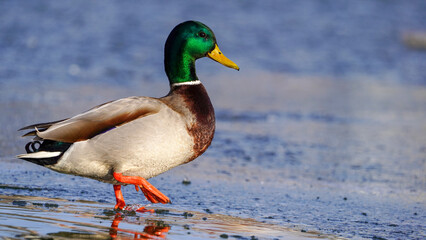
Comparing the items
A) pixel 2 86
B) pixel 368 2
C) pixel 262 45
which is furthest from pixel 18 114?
pixel 368 2

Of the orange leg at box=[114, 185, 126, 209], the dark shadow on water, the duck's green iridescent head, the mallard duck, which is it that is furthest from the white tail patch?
the duck's green iridescent head

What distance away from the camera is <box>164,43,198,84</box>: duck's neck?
516cm

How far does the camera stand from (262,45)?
1429 centimetres

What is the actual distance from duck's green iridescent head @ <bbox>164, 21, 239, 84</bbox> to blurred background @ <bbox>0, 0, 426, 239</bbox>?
975mm

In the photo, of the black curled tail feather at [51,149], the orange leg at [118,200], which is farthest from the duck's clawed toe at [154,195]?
the black curled tail feather at [51,149]

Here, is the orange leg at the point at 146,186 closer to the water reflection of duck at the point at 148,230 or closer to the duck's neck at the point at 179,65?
the water reflection of duck at the point at 148,230

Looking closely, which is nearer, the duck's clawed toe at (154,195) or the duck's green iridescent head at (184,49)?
the duck's clawed toe at (154,195)

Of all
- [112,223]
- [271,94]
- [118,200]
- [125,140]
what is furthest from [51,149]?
[271,94]

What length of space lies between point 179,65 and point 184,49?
0.42 ft

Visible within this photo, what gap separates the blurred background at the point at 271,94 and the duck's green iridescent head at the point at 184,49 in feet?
3.20

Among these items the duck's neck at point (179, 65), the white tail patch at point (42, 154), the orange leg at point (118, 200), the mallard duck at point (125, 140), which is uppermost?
the duck's neck at point (179, 65)

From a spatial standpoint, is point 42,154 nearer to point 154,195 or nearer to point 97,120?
point 97,120

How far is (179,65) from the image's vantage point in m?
5.19

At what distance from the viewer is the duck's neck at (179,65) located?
516 cm
